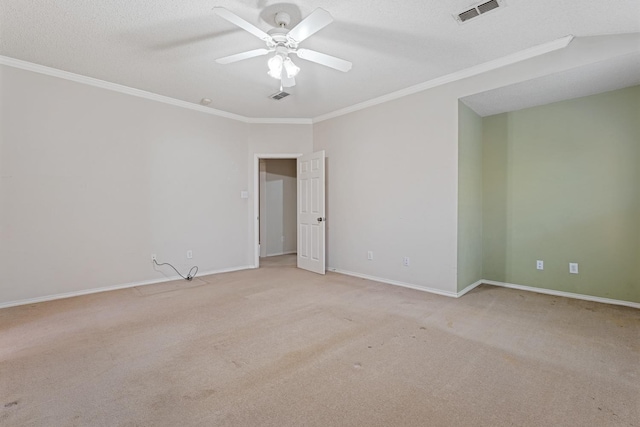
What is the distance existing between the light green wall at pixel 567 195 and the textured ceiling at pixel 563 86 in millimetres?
199

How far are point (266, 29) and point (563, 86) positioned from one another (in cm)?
318

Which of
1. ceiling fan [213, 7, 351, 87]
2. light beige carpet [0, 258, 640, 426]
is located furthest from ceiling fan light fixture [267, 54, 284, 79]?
light beige carpet [0, 258, 640, 426]

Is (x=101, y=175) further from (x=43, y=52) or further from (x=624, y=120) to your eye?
(x=624, y=120)

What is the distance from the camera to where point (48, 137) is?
3.45 m

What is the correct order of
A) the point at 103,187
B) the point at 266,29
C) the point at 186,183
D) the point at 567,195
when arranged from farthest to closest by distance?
the point at 186,183, the point at 103,187, the point at 567,195, the point at 266,29

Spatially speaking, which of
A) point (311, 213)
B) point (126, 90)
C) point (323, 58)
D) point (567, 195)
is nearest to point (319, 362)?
point (323, 58)

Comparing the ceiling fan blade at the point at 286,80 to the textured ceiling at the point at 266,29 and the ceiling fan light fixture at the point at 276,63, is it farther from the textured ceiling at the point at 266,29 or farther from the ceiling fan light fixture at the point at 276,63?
the textured ceiling at the point at 266,29

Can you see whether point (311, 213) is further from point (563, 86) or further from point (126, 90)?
point (563, 86)

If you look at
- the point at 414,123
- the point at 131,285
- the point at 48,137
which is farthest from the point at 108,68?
the point at 414,123

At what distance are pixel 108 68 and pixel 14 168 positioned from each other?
149 cm

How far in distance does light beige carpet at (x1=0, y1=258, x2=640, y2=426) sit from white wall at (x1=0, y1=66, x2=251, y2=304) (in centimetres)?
53

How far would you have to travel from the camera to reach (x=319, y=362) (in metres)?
2.12

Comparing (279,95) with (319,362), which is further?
(279,95)

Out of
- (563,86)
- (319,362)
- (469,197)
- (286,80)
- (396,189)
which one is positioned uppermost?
(563,86)
